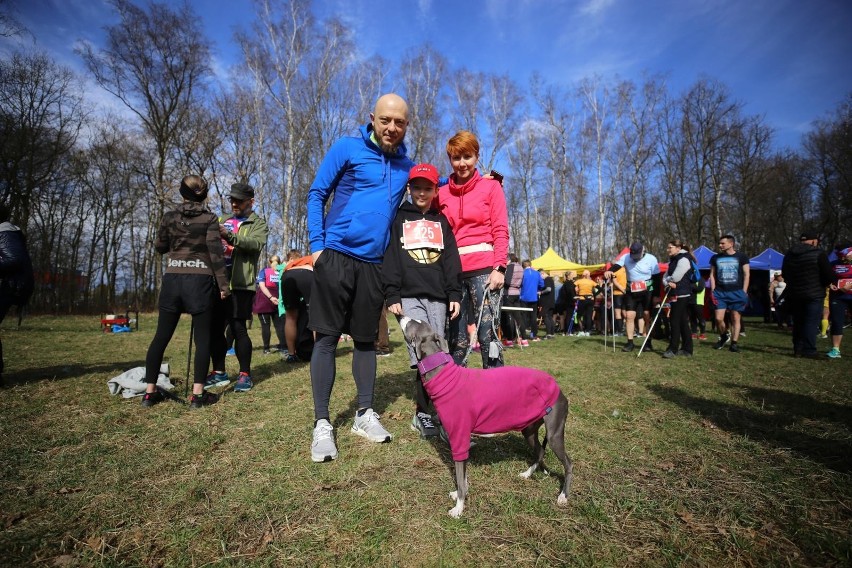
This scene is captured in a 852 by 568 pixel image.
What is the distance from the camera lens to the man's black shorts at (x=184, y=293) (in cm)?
376

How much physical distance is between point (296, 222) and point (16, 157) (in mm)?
14042

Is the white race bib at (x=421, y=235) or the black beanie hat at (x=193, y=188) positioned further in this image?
the black beanie hat at (x=193, y=188)

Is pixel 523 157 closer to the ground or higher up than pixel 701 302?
higher up

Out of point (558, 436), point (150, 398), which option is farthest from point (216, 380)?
point (558, 436)

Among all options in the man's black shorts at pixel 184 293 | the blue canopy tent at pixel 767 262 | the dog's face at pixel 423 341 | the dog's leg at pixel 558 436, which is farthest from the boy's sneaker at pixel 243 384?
the blue canopy tent at pixel 767 262

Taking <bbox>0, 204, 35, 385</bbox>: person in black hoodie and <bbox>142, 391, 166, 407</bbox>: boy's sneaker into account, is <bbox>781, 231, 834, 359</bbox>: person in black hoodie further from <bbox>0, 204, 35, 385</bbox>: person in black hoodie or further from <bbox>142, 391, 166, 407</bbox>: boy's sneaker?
<bbox>0, 204, 35, 385</bbox>: person in black hoodie

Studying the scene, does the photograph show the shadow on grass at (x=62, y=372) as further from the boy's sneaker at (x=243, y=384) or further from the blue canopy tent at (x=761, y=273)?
the blue canopy tent at (x=761, y=273)

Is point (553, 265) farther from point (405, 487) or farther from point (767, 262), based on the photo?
point (405, 487)

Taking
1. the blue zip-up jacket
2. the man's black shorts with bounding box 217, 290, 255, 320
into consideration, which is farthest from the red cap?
the man's black shorts with bounding box 217, 290, 255, 320

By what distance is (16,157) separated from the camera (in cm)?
1680

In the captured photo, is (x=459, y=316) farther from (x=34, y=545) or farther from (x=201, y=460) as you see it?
(x=34, y=545)

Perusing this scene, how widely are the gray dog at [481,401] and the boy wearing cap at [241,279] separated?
334 centimetres

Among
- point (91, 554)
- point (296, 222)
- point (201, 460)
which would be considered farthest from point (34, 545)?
point (296, 222)

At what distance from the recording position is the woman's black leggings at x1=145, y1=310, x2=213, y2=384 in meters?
3.80
